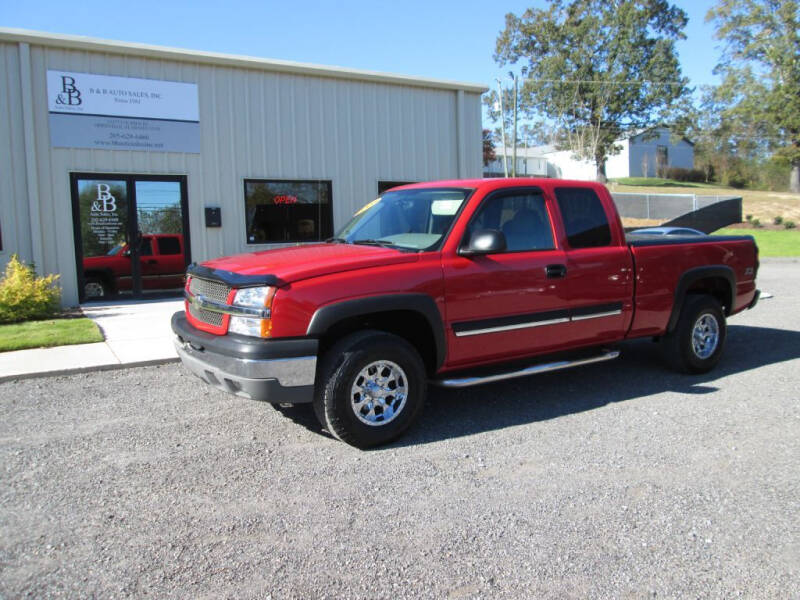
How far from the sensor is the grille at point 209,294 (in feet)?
15.3

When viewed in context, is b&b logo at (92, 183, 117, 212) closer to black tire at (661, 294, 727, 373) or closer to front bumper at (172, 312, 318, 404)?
front bumper at (172, 312, 318, 404)

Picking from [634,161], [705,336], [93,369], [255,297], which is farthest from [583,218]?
[634,161]

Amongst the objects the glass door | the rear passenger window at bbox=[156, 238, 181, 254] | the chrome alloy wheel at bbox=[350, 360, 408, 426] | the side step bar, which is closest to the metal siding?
the glass door

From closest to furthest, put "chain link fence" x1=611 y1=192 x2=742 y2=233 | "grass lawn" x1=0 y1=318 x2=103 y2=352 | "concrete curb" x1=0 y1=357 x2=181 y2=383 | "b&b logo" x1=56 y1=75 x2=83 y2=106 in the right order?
"concrete curb" x1=0 y1=357 x2=181 y2=383
"grass lawn" x1=0 y1=318 x2=103 y2=352
"b&b logo" x1=56 y1=75 x2=83 y2=106
"chain link fence" x1=611 y1=192 x2=742 y2=233

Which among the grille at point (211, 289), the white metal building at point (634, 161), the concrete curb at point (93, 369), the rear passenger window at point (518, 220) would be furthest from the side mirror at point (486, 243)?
the white metal building at point (634, 161)

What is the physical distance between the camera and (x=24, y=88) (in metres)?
11.0

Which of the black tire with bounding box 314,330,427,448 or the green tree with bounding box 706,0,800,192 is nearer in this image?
the black tire with bounding box 314,330,427,448

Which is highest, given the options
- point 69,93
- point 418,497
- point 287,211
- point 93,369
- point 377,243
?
point 69,93

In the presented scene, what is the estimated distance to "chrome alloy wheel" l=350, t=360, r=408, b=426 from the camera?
4.57m

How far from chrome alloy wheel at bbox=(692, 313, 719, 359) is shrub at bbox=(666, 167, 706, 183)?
7078 centimetres

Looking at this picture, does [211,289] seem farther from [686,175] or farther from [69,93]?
[686,175]

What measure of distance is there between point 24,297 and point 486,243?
25.9 ft

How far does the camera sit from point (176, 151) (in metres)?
12.3

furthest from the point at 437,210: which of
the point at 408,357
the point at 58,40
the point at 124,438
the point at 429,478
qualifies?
the point at 58,40
